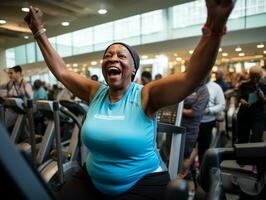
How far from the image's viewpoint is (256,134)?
361 cm

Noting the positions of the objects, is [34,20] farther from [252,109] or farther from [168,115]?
[252,109]

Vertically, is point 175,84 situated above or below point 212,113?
above

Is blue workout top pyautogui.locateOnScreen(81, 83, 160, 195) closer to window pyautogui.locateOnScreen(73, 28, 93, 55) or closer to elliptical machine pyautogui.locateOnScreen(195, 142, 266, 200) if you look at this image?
elliptical machine pyautogui.locateOnScreen(195, 142, 266, 200)

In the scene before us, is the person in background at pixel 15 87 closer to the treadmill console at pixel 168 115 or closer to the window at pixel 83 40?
the window at pixel 83 40

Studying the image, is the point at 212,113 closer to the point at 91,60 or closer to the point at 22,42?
the point at 22,42

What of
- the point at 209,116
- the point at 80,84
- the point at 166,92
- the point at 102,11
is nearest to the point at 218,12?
the point at 166,92

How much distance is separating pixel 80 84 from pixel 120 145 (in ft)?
1.79

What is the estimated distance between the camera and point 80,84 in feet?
5.24

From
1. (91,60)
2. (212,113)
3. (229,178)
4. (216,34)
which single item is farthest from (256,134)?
(91,60)

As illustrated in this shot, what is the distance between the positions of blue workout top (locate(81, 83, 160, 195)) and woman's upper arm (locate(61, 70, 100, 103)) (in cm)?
28

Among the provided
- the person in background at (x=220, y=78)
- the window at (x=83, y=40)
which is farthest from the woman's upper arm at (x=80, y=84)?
the window at (x=83, y=40)

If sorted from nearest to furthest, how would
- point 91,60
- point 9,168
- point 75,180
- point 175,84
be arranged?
point 9,168, point 175,84, point 75,180, point 91,60

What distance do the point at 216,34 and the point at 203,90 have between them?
221 cm

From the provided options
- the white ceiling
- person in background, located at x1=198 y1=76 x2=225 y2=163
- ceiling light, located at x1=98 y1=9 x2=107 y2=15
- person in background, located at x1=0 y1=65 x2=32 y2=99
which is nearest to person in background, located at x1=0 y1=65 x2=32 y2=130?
person in background, located at x1=0 y1=65 x2=32 y2=99
